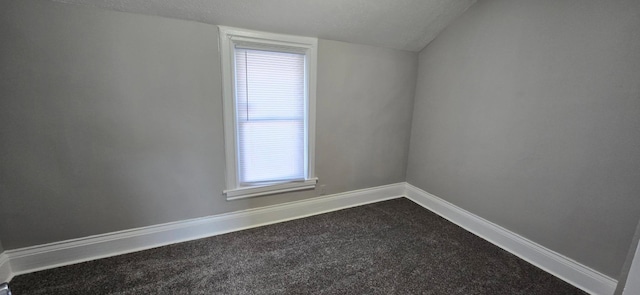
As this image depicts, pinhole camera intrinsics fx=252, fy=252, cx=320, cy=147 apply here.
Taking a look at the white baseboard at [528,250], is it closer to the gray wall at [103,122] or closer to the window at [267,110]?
the window at [267,110]

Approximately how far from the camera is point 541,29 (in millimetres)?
2018

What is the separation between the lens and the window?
7.54 ft

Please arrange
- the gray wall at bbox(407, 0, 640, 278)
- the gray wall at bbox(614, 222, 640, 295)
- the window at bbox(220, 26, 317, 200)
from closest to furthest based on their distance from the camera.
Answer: the gray wall at bbox(614, 222, 640, 295) < the gray wall at bbox(407, 0, 640, 278) < the window at bbox(220, 26, 317, 200)

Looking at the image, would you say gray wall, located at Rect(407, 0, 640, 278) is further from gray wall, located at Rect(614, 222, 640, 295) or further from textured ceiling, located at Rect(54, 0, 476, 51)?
textured ceiling, located at Rect(54, 0, 476, 51)

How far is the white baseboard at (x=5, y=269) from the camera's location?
5.90 ft

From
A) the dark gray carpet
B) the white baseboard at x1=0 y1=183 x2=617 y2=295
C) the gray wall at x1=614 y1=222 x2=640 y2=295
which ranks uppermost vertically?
the gray wall at x1=614 y1=222 x2=640 y2=295

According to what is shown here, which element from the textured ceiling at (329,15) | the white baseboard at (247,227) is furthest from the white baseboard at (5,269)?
the textured ceiling at (329,15)

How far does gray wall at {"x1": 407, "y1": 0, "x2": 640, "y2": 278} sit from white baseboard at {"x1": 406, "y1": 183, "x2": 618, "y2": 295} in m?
0.06

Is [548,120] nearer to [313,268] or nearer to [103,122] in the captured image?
[313,268]

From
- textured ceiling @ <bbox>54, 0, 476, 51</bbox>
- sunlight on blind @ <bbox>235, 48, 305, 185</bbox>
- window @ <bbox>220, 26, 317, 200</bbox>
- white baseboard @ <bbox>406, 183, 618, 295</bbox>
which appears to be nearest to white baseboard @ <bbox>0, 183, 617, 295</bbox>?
white baseboard @ <bbox>406, 183, 618, 295</bbox>

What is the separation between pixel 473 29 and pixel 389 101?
1086 mm

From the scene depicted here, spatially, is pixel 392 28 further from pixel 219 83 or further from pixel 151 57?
pixel 151 57

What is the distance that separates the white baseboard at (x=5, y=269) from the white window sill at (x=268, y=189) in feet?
5.08

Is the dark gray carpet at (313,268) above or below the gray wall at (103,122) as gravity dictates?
below
